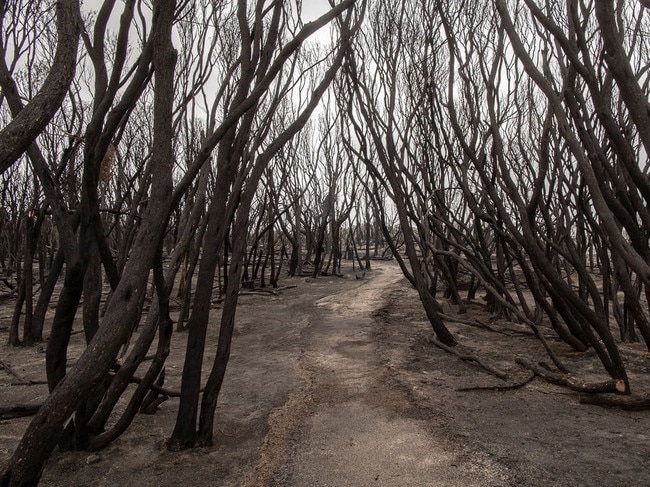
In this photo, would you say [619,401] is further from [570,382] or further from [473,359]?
[473,359]

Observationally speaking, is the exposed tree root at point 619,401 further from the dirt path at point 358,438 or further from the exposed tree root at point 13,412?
the exposed tree root at point 13,412

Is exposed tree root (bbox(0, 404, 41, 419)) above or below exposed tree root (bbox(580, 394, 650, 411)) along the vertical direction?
below

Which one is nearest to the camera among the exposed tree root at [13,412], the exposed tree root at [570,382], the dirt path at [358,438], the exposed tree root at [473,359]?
the dirt path at [358,438]

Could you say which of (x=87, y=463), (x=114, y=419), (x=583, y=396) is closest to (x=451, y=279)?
(x=583, y=396)

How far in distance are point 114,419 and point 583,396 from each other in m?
2.78

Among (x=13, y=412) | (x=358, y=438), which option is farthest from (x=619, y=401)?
(x=13, y=412)

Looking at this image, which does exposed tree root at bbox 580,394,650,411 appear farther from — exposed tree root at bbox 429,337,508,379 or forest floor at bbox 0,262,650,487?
exposed tree root at bbox 429,337,508,379

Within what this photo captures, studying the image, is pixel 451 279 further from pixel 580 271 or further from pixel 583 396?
pixel 583 396

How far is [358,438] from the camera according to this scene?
8.30 ft

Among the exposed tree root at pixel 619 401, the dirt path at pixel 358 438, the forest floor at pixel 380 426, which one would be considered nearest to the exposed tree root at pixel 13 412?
the forest floor at pixel 380 426

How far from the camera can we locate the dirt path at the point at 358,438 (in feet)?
6.88

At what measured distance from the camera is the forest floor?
6.90 ft

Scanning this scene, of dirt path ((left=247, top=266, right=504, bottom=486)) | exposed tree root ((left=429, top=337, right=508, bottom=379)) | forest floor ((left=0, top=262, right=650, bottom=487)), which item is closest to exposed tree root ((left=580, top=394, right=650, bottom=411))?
forest floor ((left=0, top=262, right=650, bottom=487))

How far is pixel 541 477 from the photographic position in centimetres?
198
